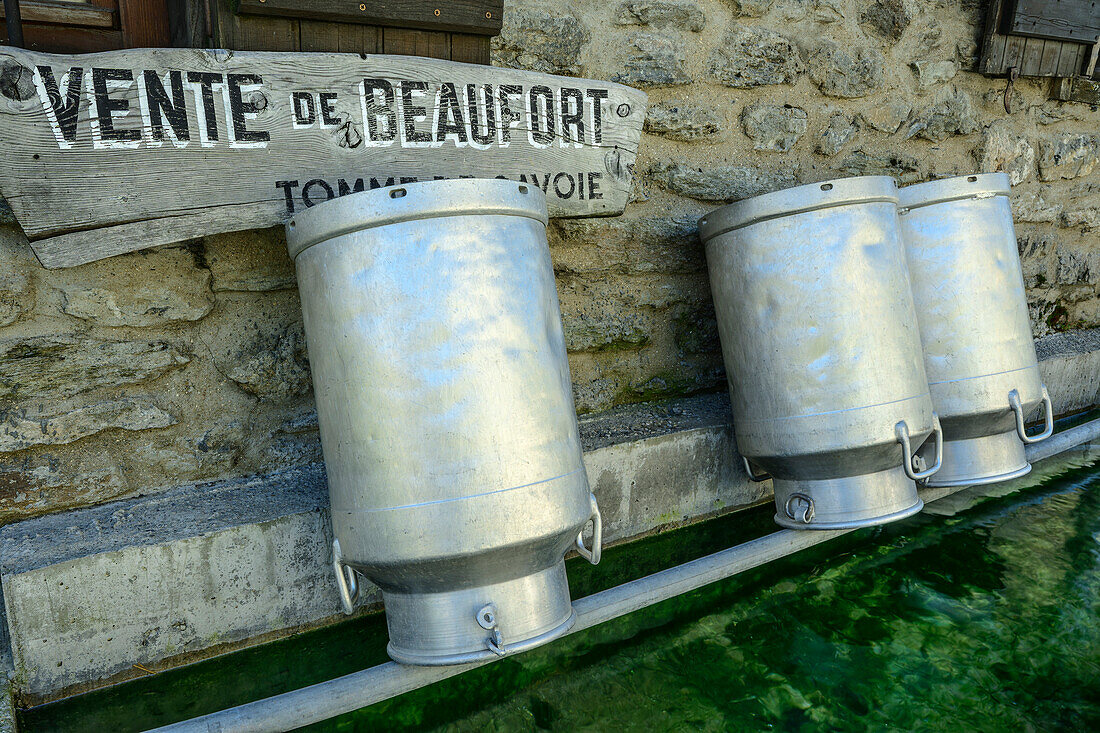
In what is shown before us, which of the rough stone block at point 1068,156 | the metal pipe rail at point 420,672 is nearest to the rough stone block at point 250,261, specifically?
the metal pipe rail at point 420,672

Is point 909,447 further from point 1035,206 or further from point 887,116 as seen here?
point 1035,206

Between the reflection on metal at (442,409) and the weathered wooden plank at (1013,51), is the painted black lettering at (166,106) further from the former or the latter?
the weathered wooden plank at (1013,51)

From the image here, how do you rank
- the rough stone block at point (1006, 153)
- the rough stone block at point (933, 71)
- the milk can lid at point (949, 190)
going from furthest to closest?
the rough stone block at point (1006, 153) < the rough stone block at point (933, 71) < the milk can lid at point (949, 190)

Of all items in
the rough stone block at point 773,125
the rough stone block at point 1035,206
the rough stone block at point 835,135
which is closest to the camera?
the rough stone block at point 773,125

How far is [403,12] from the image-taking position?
1.56m

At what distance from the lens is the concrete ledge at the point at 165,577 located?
131 cm

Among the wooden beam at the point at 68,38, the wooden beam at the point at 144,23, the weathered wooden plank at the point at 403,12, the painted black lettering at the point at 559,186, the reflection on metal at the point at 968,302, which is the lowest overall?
the reflection on metal at the point at 968,302

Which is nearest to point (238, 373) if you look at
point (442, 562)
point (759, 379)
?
point (442, 562)

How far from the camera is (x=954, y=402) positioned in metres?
1.93

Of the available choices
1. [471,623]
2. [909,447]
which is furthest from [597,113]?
[471,623]

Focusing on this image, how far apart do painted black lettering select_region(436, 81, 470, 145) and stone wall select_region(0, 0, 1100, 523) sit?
0.28 metres

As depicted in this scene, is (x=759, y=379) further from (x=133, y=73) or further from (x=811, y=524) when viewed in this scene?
(x=133, y=73)

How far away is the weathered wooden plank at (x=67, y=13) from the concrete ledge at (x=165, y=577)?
973mm

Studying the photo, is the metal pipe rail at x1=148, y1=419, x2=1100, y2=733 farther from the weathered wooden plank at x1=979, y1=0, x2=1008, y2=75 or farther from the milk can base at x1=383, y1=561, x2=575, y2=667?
the weathered wooden plank at x1=979, y1=0, x2=1008, y2=75
